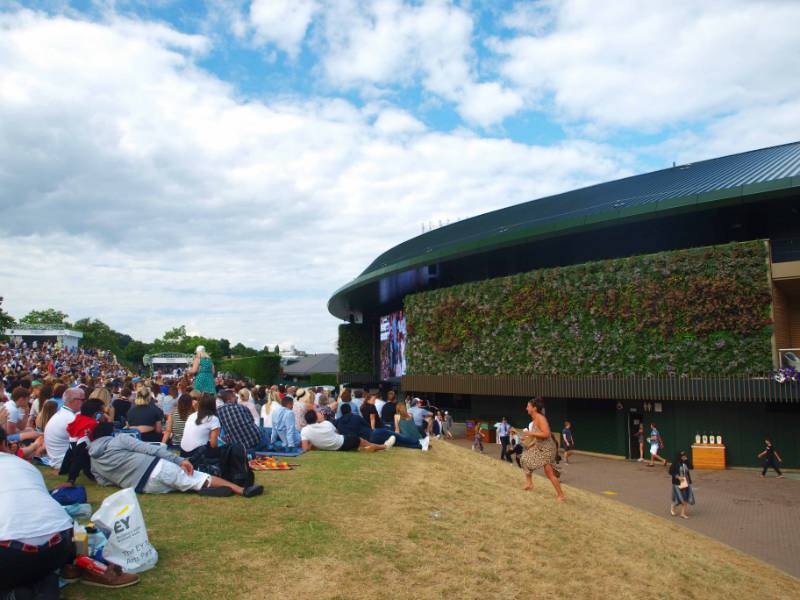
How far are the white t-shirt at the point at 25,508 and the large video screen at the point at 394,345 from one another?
112 feet

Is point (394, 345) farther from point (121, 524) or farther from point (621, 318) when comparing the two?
point (121, 524)

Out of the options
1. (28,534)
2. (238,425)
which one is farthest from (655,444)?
(28,534)

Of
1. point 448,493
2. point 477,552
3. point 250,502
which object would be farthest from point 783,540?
point 250,502

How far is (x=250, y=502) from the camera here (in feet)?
27.7

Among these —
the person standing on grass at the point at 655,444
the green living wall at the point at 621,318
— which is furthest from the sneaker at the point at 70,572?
the person standing on grass at the point at 655,444

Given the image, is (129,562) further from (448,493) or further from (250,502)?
(448,493)

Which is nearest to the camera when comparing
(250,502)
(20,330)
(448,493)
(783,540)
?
(250,502)

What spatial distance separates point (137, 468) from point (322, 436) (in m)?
5.11

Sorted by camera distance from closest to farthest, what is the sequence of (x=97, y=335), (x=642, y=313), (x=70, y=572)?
(x=70, y=572)
(x=642, y=313)
(x=97, y=335)

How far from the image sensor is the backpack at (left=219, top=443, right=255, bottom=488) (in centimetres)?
890

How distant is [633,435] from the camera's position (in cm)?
2659

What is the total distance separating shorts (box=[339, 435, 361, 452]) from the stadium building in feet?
49.6

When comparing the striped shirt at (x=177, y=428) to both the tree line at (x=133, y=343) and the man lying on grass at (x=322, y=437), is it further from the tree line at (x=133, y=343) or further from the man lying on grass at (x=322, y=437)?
the tree line at (x=133, y=343)

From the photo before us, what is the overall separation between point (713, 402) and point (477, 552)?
19.4 meters
